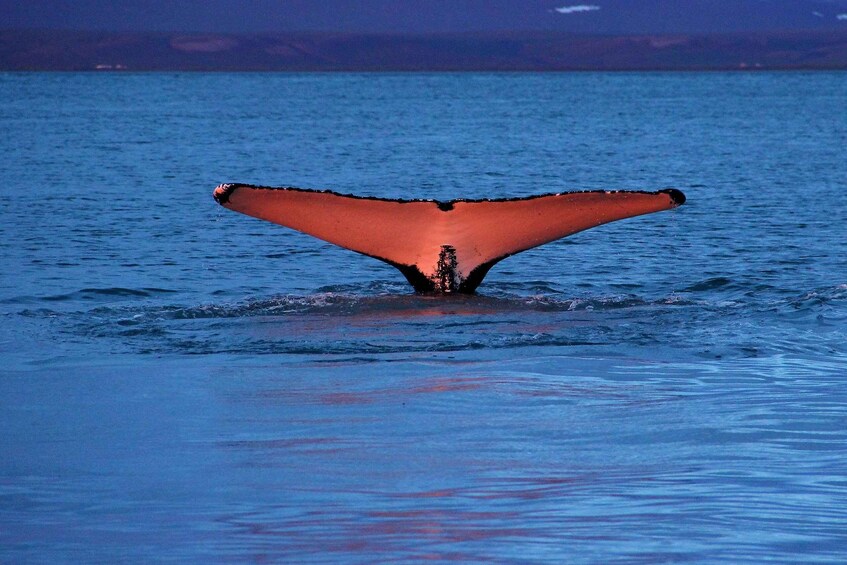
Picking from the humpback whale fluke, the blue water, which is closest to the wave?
the blue water

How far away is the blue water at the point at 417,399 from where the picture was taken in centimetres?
509

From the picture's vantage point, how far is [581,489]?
567 cm

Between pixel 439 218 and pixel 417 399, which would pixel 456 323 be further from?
pixel 417 399

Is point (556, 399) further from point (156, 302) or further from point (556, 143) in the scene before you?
point (556, 143)

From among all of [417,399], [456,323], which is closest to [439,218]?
[456,323]

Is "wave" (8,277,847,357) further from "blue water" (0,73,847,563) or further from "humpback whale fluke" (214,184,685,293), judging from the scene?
"humpback whale fluke" (214,184,685,293)

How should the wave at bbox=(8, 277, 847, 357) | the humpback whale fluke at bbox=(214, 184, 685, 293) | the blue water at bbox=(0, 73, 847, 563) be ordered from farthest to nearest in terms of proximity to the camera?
the humpback whale fluke at bbox=(214, 184, 685, 293) → the wave at bbox=(8, 277, 847, 357) → the blue water at bbox=(0, 73, 847, 563)

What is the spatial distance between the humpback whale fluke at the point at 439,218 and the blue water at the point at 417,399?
50 centimetres

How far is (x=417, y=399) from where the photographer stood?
24.5ft

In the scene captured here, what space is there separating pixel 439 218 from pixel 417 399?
2670 millimetres

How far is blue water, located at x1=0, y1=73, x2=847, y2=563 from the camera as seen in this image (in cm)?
509

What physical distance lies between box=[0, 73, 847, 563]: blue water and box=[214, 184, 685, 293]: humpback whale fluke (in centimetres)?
50

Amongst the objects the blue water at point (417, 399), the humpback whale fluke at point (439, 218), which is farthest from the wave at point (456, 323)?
the humpback whale fluke at point (439, 218)

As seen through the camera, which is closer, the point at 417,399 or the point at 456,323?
the point at 417,399
